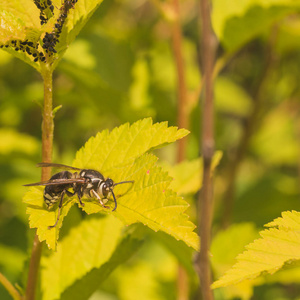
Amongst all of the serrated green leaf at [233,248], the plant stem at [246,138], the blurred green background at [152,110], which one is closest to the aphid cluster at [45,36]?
the blurred green background at [152,110]

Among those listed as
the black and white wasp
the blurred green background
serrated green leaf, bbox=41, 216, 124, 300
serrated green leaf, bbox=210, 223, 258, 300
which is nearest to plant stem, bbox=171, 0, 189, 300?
the blurred green background

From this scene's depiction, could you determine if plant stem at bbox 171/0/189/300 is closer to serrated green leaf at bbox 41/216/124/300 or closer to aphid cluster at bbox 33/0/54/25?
serrated green leaf at bbox 41/216/124/300

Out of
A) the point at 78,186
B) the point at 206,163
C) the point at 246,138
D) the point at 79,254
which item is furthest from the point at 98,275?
the point at 246,138

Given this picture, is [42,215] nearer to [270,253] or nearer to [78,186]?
[78,186]

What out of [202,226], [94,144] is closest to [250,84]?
[94,144]

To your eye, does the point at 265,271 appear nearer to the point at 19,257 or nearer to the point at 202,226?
the point at 202,226
